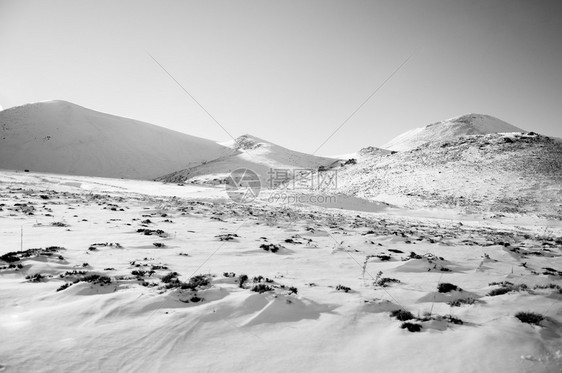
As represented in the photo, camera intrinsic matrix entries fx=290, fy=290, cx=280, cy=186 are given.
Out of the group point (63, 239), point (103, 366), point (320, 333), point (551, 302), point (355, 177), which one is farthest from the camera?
point (355, 177)

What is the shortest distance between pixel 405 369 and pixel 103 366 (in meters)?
4.16

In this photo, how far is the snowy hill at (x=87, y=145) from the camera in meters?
78.7

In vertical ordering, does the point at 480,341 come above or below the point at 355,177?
below

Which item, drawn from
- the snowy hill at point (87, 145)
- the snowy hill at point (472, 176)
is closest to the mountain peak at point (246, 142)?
the snowy hill at point (87, 145)

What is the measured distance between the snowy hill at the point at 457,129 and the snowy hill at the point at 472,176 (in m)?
43.7

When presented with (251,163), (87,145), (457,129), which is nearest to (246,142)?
(251,163)

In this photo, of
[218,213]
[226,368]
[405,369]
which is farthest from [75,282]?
[218,213]

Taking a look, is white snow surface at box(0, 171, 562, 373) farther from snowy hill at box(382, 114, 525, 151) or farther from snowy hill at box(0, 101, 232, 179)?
snowy hill at box(382, 114, 525, 151)

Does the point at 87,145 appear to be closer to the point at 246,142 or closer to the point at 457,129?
the point at 246,142

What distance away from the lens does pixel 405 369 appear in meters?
4.09

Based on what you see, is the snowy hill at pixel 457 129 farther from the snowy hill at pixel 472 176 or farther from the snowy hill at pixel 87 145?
the snowy hill at pixel 87 145

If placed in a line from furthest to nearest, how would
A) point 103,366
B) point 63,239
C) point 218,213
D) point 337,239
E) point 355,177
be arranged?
1. point 355,177
2. point 218,213
3. point 337,239
4. point 63,239
5. point 103,366

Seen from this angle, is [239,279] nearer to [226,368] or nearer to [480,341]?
[226,368]

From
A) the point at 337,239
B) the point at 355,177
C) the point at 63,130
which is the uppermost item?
the point at 63,130
